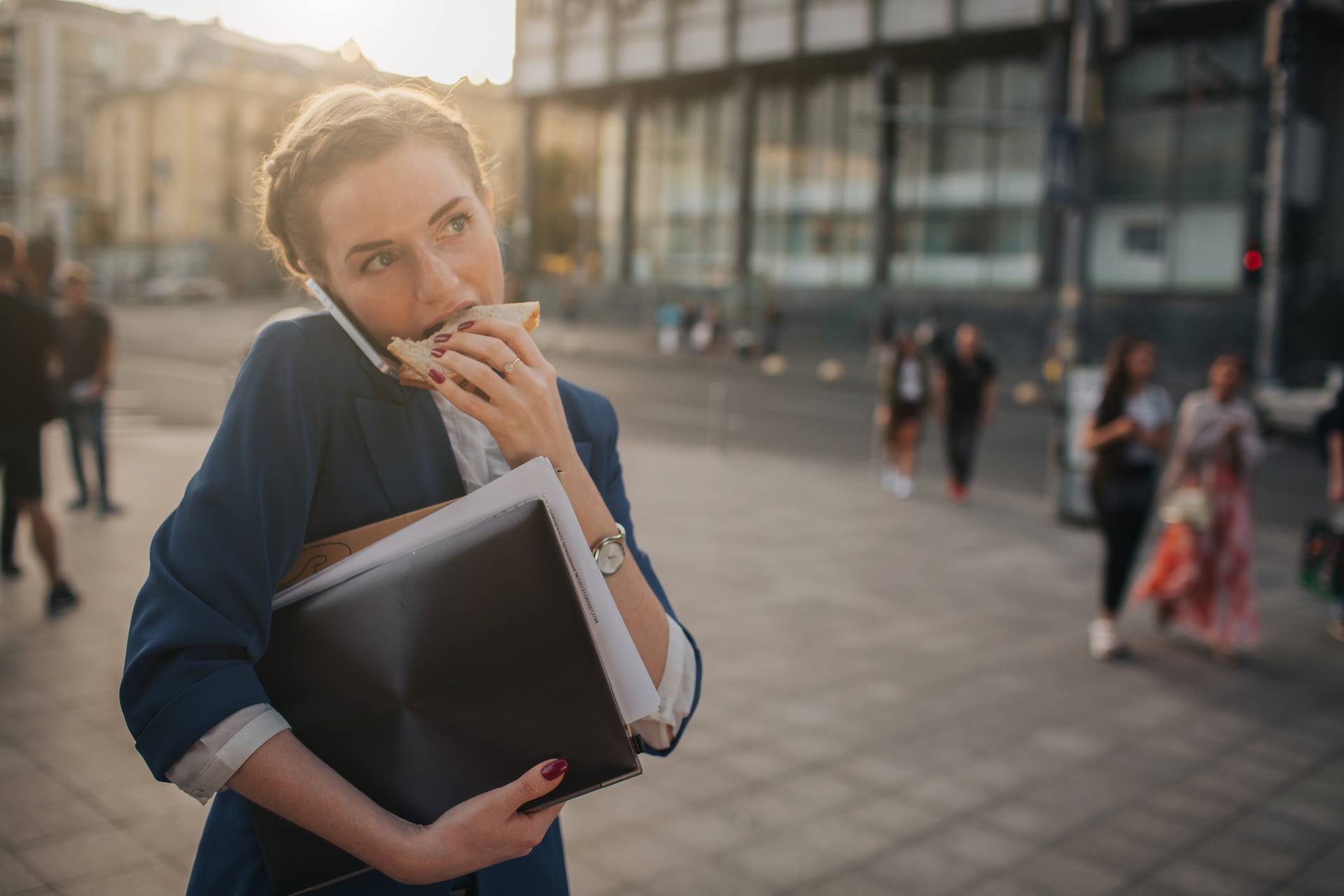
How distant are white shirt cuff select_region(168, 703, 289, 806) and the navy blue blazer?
0.01 metres

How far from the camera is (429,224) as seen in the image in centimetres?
135

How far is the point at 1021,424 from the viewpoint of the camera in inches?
790

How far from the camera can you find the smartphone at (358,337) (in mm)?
1344

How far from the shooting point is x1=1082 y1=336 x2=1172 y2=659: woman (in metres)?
6.62

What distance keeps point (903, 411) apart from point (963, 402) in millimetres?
681

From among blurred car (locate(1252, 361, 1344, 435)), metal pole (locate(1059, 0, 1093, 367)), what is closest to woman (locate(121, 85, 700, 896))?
metal pole (locate(1059, 0, 1093, 367))

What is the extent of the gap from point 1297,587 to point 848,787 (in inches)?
224

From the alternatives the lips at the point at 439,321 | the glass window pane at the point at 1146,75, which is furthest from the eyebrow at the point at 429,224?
the glass window pane at the point at 1146,75

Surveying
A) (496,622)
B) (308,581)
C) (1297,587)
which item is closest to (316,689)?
(308,581)

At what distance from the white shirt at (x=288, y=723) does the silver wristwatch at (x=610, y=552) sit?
0.16 m

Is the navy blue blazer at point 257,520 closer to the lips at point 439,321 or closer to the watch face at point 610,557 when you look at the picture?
the lips at point 439,321

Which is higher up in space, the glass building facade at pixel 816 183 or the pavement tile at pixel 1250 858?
the glass building facade at pixel 816 183

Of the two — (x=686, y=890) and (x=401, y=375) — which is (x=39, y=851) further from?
(x=401, y=375)

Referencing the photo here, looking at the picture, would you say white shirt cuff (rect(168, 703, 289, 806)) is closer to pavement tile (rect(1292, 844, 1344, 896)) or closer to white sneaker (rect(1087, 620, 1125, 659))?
pavement tile (rect(1292, 844, 1344, 896))
